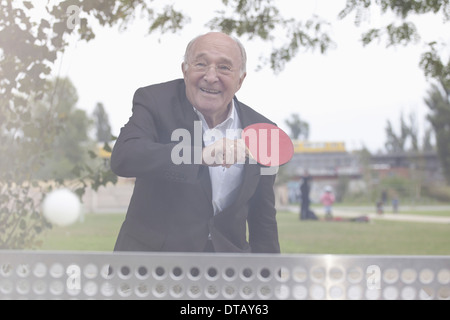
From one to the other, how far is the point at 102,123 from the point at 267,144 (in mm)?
865

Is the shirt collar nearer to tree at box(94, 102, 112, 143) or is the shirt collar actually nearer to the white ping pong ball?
tree at box(94, 102, 112, 143)

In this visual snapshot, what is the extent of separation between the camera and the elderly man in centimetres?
137

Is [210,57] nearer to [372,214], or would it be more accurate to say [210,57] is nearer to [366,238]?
[366,238]

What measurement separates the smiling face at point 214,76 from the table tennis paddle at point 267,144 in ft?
0.41

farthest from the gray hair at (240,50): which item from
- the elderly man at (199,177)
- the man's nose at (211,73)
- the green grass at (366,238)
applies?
the green grass at (366,238)

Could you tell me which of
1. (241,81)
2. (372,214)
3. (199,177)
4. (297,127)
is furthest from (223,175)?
(372,214)

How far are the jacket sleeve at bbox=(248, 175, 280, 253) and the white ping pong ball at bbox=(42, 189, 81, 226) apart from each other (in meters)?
0.93

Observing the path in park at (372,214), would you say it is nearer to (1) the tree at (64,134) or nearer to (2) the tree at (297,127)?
(2) the tree at (297,127)

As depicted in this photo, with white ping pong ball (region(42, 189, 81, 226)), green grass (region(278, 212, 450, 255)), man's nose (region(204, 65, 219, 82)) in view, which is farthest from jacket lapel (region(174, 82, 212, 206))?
green grass (region(278, 212, 450, 255))

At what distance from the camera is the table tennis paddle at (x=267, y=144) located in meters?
1.31

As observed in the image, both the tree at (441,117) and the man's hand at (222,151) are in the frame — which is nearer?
the man's hand at (222,151)

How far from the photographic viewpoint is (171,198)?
4.52 feet

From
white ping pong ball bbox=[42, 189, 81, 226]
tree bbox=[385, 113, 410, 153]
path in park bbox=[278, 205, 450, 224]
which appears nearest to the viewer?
white ping pong ball bbox=[42, 189, 81, 226]
